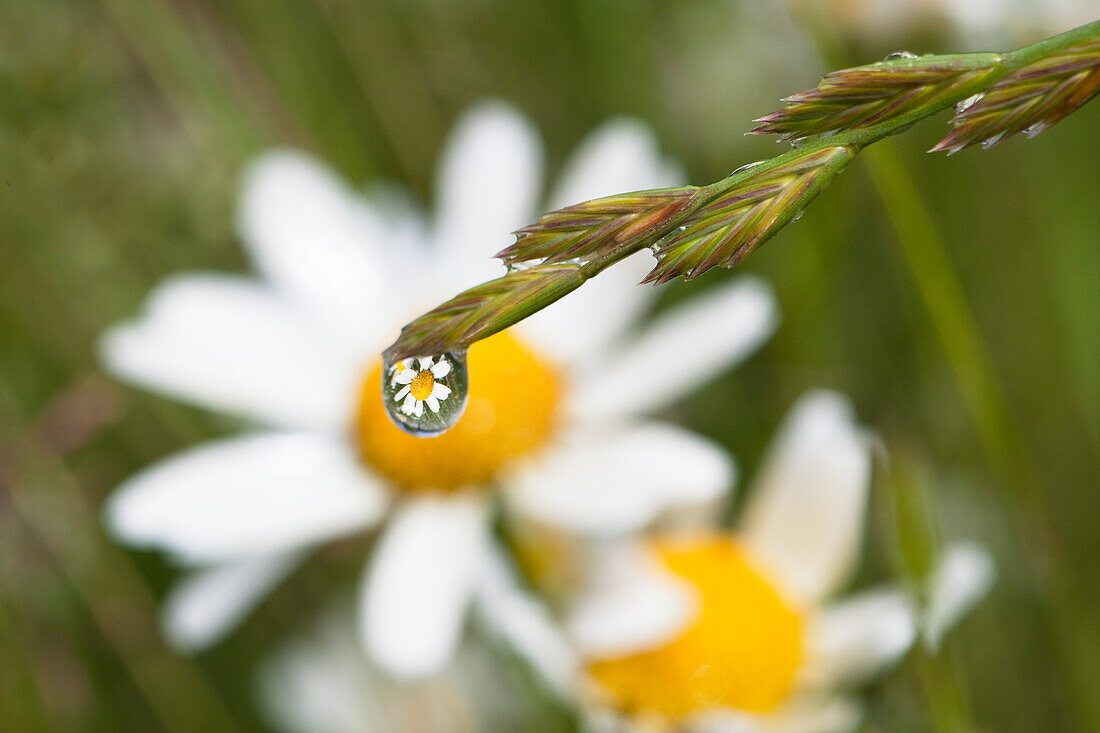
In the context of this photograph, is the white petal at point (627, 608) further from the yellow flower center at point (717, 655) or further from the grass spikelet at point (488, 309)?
the grass spikelet at point (488, 309)

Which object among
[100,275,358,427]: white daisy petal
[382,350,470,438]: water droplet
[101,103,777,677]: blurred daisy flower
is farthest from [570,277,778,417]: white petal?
[382,350,470,438]: water droplet

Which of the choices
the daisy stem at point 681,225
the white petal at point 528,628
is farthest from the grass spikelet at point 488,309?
the white petal at point 528,628

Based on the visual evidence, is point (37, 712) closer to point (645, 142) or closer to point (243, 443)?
point (243, 443)

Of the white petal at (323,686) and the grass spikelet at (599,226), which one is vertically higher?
the grass spikelet at (599,226)

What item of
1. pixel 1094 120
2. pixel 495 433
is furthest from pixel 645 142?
pixel 1094 120

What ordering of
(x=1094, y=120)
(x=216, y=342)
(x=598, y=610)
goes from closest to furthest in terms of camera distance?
(x=598, y=610), (x=216, y=342), (x=1094, y=120)

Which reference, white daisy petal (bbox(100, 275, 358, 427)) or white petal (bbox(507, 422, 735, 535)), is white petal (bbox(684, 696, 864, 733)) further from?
white daisy petal (bbox(100, 275, 358, 427))
